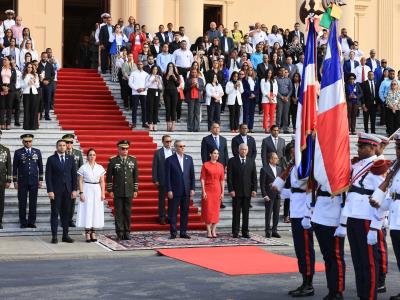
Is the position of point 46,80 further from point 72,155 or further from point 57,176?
point 57,176

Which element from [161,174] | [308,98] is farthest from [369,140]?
[161,174]

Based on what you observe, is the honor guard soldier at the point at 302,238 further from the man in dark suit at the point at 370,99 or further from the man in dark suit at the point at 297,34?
the man in dark suit at the point at 297,34

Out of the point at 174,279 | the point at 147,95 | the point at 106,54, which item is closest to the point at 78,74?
the point at 106,54

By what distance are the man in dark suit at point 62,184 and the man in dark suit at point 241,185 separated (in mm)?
3122

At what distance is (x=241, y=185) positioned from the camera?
60.2ft

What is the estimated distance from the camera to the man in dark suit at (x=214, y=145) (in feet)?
65.1

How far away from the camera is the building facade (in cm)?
3042

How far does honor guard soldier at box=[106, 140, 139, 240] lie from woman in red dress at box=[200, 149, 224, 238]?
1389 mm

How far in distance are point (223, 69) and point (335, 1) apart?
44.4ft

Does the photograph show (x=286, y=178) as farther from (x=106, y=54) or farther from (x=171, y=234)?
(x=106, y=54)

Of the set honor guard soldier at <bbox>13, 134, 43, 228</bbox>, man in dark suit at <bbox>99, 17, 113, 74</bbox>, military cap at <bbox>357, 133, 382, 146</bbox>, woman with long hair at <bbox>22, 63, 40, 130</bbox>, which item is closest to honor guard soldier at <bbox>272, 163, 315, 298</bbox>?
military cap at <bbox>357, 133, 382, 146</bbox>

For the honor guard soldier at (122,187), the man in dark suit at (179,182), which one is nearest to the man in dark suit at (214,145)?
the man in dark suit at (179,182)

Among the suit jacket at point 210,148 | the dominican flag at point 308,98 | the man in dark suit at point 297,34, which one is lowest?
the suit jacket at point 210,148

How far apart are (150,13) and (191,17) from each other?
1.35m
